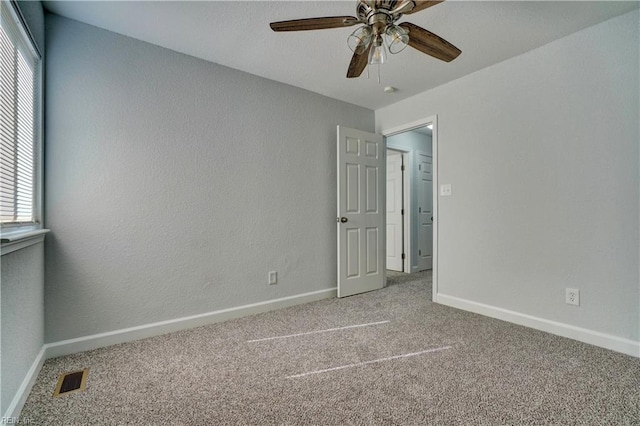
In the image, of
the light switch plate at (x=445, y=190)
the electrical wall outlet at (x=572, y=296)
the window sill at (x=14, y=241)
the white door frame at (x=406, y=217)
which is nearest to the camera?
the window sill at (x=14, y=241)

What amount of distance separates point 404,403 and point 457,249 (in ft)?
6.40

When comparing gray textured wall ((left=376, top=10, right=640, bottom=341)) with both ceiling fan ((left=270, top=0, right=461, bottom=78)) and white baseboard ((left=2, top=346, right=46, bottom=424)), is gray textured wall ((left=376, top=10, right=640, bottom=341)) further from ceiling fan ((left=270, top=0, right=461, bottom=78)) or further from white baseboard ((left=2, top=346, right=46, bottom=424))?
white baseboard ((left=2, top=346, right=46, bottom=424))

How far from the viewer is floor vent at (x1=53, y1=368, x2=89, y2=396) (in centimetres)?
165

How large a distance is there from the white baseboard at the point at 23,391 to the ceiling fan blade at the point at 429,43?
8.67 ft

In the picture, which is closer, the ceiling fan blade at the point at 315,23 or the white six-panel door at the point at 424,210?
the ceiling fan blade at the point at 315,23

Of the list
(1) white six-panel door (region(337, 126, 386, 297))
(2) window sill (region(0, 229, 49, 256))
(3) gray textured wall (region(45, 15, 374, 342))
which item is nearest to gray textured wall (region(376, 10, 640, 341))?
(1) white six-panel door (region(337, 126, 386, 297))

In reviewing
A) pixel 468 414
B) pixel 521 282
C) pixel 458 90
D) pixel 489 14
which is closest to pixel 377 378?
pixel 468 414

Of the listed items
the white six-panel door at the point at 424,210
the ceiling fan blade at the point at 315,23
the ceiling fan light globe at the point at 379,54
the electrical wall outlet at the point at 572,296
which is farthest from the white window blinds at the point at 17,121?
the white six-panel door at the point at 424,210

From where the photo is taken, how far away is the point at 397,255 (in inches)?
197

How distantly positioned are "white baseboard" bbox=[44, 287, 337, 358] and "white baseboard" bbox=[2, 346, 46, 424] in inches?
5.3

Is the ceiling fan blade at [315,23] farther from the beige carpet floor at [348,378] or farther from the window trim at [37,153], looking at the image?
the beige carpet floor at [348,378]

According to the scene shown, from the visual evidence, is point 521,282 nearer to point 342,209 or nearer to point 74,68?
point 342,209

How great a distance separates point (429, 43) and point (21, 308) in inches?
105

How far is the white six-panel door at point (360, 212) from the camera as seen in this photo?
346cm
